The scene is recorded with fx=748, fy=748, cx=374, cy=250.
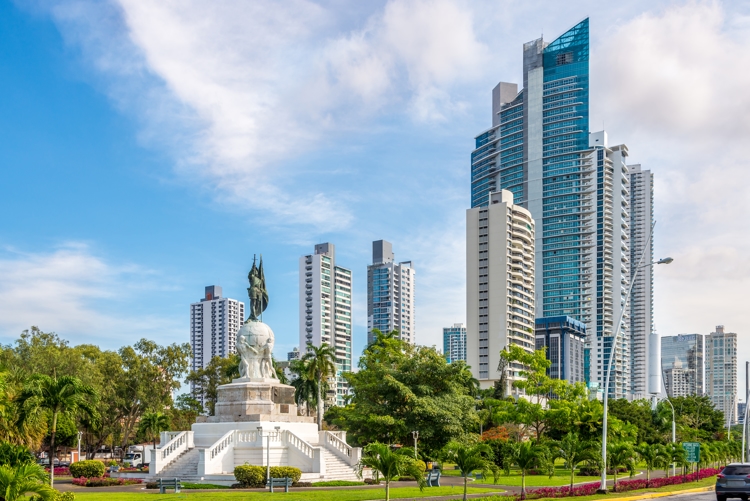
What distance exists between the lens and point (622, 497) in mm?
28484

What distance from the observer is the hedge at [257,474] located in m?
33.8

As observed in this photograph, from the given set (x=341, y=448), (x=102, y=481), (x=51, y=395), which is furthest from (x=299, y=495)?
(x=341, y=448)

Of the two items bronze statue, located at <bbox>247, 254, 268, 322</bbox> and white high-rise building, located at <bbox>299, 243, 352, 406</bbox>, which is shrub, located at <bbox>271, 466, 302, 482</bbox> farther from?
white high-rise building, located at <bbox>299, 243, 352, 406</bbox>

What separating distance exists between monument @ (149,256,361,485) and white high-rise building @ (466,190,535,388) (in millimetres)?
90900

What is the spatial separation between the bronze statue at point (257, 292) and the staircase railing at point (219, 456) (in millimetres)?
11526

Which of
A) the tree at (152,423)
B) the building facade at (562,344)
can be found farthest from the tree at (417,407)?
the building facade at (562,344)

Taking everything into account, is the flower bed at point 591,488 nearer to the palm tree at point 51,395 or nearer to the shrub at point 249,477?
the shrub at point 249,477

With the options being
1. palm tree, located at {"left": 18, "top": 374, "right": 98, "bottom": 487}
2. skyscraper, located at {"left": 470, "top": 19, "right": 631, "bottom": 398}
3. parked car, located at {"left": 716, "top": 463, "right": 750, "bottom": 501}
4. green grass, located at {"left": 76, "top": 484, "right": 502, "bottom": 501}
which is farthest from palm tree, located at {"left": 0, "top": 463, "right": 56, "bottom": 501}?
skyscraper, located at {"left": 470, "top": 19, "right": 631, "bottom": 398}

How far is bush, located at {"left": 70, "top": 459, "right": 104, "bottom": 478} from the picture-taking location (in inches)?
1531

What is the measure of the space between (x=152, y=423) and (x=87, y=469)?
28858 millimetres

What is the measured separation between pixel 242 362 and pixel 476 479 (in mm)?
15666

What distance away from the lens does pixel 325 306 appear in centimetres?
18462

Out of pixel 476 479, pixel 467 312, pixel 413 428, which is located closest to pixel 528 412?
pixel 413 428

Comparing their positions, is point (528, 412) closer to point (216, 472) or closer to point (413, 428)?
point (413, 428)
